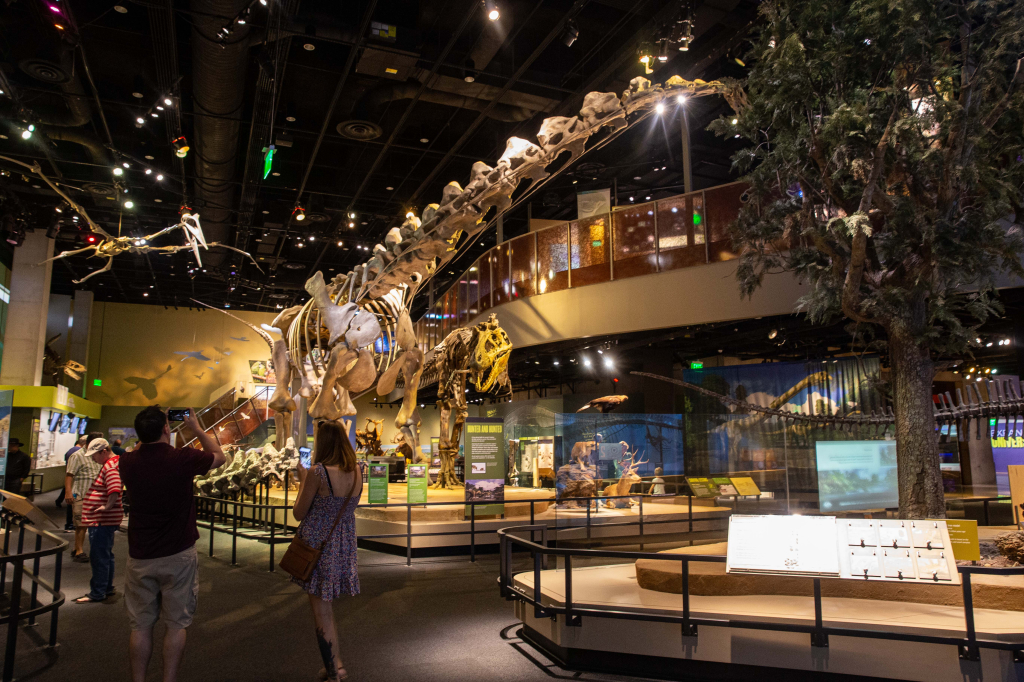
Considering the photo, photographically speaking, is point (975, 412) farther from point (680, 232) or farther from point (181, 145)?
point (181, 145)

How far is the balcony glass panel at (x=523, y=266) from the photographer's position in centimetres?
1269

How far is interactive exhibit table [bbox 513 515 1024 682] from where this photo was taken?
3637mm

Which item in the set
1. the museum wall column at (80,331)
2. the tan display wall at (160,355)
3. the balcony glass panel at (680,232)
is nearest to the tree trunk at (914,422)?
the balcony glass panel at (680,232)

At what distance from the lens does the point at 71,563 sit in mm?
7824

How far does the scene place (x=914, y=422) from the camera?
16.2 ft

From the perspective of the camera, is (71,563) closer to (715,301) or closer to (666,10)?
(715,301)

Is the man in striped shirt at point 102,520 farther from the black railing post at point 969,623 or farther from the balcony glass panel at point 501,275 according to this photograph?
the balcony glass panel at point 501,275

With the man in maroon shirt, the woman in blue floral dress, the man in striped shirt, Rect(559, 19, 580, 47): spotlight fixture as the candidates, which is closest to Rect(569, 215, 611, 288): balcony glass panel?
Rect(559, 19, 580, 47): spotlight fixture

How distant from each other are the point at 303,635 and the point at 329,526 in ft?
5.65

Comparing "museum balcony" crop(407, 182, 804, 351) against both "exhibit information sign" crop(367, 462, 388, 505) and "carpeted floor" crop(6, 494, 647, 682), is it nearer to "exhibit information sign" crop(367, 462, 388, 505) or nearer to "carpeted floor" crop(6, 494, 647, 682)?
"exhibit information sign" crop(367, 462, 388, 505)

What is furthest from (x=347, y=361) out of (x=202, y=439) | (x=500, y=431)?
(x=202, y=439)

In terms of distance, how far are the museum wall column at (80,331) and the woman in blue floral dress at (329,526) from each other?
2509 centimetres

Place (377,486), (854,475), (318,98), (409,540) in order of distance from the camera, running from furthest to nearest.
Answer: (318,98)
(377,486)
(409,540)
(854,475)

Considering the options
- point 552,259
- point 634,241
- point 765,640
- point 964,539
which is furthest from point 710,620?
point 552,259
